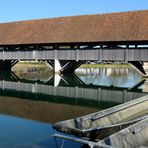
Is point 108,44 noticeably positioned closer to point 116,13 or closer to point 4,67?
point 116,13

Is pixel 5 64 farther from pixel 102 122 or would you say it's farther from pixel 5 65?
pixel 102 122

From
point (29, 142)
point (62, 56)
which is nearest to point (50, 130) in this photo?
point (29, 142)

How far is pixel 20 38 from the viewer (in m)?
27.1

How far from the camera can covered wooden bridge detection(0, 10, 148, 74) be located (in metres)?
21.8

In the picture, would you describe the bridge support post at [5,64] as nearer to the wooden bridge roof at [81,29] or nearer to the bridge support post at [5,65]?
the bridge support post at [5,65]

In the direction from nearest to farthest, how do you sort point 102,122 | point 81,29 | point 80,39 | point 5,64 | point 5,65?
1. point 102,122
2. point 80,39
3. point 81,29
4. point 5,64
5. point 5,65

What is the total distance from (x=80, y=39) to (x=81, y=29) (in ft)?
4.77

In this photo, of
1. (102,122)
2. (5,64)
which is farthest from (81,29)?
(102,122)

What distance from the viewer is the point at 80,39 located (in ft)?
75.9

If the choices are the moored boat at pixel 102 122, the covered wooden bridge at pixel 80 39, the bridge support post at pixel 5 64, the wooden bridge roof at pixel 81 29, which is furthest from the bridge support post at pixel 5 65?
the moored boat at pixel 102 122

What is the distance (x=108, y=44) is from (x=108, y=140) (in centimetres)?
1872

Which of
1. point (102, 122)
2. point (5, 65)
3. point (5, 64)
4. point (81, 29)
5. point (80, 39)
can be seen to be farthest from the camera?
point (5, 65)

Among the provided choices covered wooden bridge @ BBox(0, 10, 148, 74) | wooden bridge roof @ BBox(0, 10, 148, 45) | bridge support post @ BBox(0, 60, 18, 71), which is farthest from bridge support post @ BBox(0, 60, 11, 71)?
wooden bridge roof @ BBox(0, 10, 148, 45)

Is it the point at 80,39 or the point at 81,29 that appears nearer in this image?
the point at 80,39
